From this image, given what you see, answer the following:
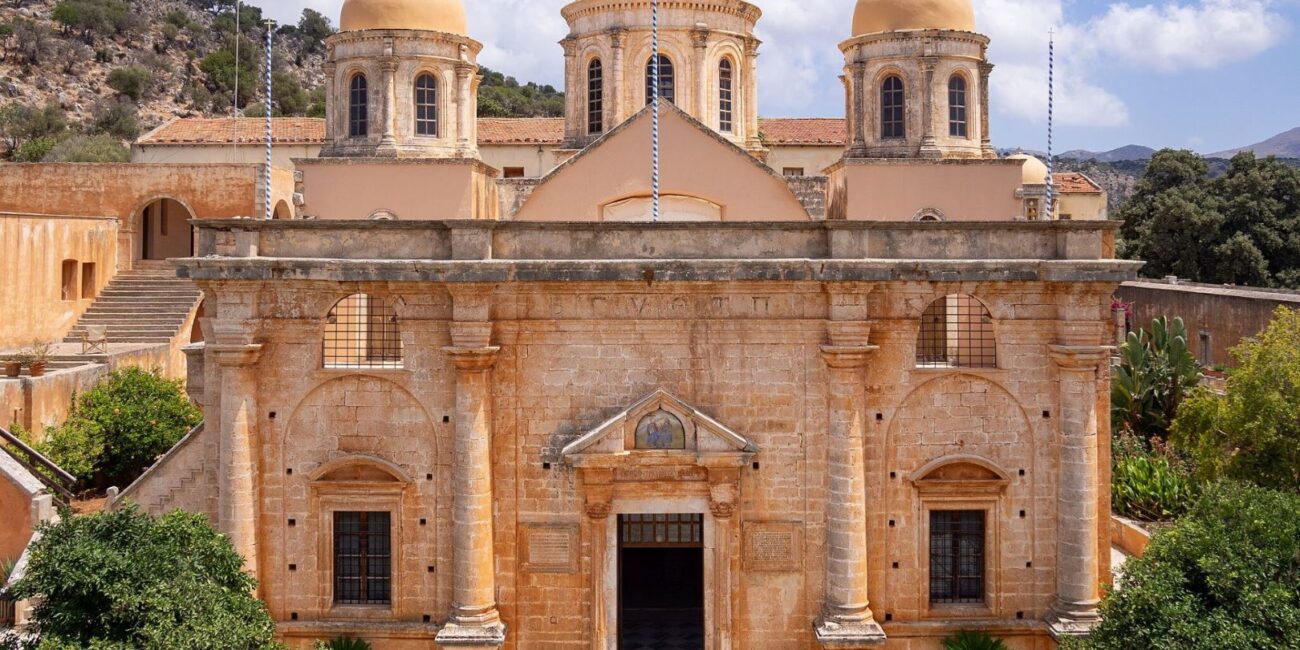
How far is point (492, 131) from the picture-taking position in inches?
1503

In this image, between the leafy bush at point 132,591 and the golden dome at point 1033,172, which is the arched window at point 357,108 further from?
the golden dome at point 1033,172

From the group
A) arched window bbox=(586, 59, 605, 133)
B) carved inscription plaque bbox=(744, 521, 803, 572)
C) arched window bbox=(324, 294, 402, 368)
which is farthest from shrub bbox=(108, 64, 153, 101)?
carved inscription plaque bbox=(744, 521, 803, 572)

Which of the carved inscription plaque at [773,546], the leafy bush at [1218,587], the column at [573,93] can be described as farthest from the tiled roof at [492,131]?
the leafy bush at [1218,587]

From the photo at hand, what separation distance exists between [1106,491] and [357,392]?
993cm

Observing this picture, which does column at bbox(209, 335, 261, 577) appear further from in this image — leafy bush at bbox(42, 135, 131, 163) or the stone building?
leafy bush at bbox(42, 135, 131, 163)

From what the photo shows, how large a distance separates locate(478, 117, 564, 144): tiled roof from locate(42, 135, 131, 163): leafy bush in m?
16.1

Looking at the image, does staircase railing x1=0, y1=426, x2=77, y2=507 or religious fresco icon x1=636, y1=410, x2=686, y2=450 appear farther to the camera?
staircase railing x1=0, y1=426, x2=77, y2=507

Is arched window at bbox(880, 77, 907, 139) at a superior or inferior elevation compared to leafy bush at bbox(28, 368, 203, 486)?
superior

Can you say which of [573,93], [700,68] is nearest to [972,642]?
[700,68]

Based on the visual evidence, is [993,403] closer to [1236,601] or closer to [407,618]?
[1236,601]

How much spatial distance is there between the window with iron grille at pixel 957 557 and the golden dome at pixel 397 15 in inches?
577

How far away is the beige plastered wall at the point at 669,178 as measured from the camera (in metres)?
20.4

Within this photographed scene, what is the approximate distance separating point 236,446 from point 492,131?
2557 centimetres

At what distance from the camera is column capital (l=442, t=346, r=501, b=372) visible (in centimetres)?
1377
